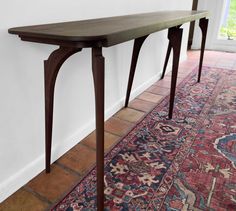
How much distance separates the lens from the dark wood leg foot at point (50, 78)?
2.93ft

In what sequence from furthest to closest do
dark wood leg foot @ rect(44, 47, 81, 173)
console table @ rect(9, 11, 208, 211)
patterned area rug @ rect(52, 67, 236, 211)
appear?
patterned area rug @ rect(52, 67, 236, 211) < dark wood leg foot @ rect(44, 47, 81, 173) < console table @ rect(9, 11, 208, 211)

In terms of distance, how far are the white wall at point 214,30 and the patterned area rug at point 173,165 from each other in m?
2.33

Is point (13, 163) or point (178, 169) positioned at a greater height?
point (13, 163)

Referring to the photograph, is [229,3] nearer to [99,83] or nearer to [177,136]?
[177,136]

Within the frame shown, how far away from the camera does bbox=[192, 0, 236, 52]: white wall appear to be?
3799 mm

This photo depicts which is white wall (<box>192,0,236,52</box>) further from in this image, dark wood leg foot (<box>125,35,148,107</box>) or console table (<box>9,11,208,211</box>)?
console table (<box>9,11,208,211</box>)

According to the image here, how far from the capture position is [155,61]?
236 centimetres

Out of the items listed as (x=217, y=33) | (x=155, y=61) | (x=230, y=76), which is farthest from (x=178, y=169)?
(x=217, y=33)

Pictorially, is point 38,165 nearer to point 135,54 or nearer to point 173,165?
point 173,165

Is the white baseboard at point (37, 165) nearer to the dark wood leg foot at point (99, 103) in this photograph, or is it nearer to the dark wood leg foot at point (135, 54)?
the dark wood leg foot at point (135, 54)

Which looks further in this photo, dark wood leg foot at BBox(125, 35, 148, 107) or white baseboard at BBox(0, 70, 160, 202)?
dark wood leg foot at BBox(125, 35, 148, 107)

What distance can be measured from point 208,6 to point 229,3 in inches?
12.3

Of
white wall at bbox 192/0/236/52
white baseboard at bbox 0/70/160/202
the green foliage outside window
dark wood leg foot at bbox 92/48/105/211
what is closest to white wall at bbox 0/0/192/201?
white baseboard at bbox 0/70/160/202

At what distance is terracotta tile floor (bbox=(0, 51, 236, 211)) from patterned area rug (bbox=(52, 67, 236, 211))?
0.06m
